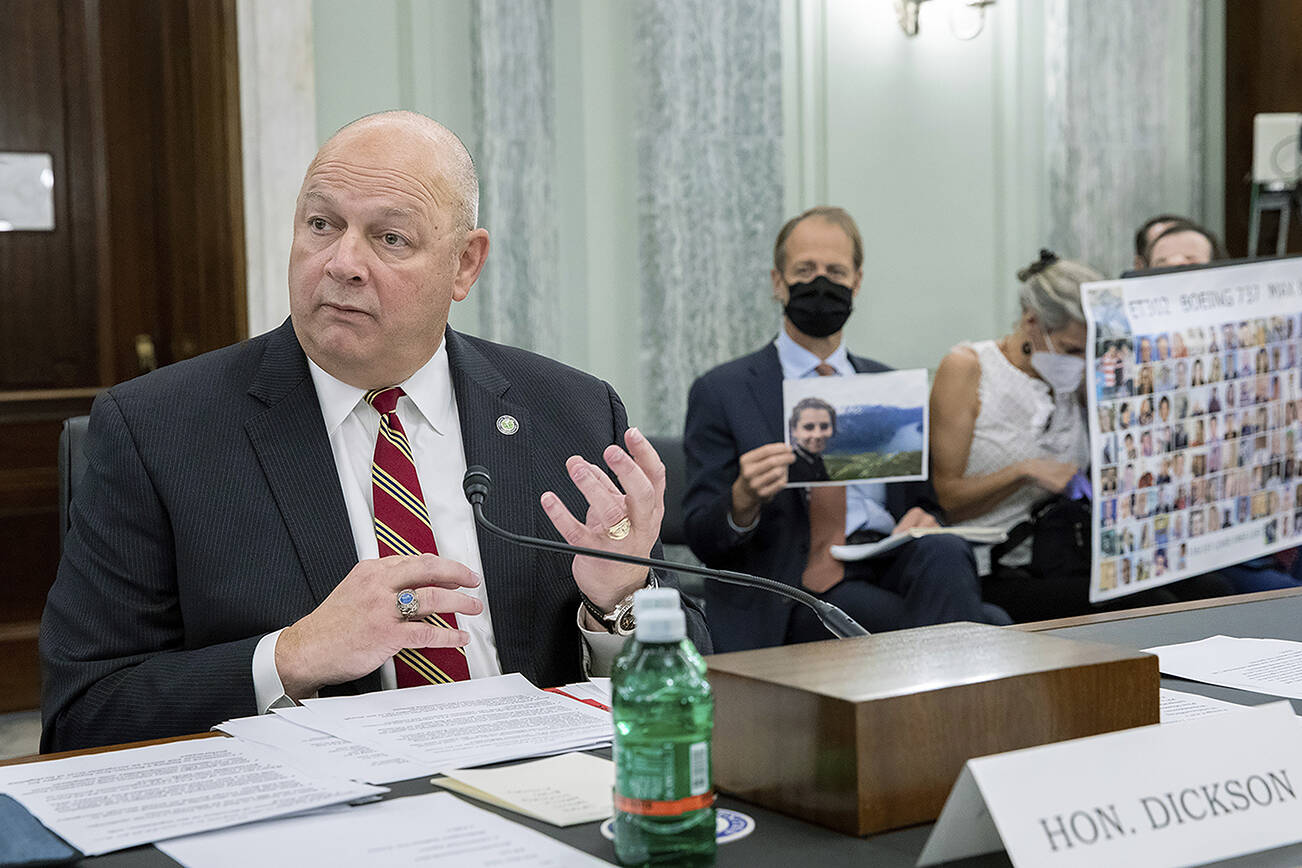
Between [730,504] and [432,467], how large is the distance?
132 centimetres

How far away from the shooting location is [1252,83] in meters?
5.57

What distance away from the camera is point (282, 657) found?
1.44 m

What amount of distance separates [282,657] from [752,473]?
61.6 inches

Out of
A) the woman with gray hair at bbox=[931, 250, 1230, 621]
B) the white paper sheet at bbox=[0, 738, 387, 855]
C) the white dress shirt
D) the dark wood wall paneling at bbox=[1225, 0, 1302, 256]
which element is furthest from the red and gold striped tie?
the dark wood wall paneling at bbox=[1225, 0, 1302, 256]

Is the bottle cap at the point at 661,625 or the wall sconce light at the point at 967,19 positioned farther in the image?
the wall sconce light at the point at 967,19

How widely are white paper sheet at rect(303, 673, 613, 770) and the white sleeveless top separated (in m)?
2.16

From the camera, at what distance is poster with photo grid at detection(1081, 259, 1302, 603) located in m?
2.59

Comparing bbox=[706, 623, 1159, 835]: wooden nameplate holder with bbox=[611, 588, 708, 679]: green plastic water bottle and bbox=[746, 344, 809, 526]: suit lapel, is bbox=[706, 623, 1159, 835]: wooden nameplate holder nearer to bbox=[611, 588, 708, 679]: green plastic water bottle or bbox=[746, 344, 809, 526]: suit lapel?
bbox=[611, 588, 708, 679]: green plastic water bottle

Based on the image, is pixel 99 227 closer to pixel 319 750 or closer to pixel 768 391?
pixel 768 391

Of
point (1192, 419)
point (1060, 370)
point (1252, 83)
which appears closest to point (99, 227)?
point (1060, 370)

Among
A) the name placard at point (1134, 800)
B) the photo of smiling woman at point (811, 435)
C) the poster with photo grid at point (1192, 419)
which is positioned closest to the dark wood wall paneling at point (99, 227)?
the photo of smiling woman at point (811, 435)

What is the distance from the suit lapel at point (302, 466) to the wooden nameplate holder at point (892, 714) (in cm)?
69

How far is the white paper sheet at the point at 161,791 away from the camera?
0.98 metres

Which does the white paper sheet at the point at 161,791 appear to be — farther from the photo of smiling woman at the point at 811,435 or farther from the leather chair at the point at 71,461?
the photo of smiling woman at the point at 811,435
